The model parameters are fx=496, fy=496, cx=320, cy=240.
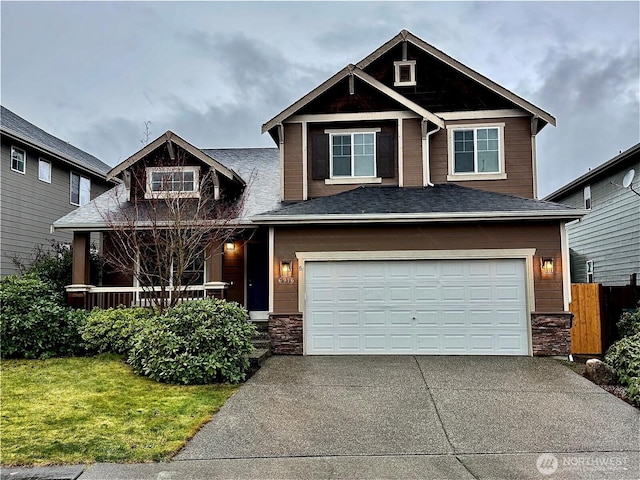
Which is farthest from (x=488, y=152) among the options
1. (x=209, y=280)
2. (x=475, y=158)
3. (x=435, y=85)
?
(x=209, y=280)

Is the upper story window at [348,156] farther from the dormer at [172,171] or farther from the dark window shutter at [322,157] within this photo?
the dormer at [172,171]

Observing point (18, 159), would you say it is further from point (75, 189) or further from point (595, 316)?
point (595, 316)

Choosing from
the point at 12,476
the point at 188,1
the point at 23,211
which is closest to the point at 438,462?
the point at 12,476

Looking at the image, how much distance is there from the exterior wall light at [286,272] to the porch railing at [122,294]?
174 cm

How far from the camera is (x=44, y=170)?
17.0 m

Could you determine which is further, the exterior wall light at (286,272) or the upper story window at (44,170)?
the upper story window at (44,170)

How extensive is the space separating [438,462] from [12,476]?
420 centimetres

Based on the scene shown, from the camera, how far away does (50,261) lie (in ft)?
44.6

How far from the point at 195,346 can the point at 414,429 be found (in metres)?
4.17

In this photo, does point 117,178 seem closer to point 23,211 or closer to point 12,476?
point 23,211

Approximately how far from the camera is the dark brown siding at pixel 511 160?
12781 mm

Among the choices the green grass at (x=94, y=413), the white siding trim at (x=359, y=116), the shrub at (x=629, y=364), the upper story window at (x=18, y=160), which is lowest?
the green grass at (x=94, y=413)

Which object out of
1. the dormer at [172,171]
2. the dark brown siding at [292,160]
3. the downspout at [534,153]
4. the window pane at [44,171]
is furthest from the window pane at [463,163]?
the window pane at [44,171]

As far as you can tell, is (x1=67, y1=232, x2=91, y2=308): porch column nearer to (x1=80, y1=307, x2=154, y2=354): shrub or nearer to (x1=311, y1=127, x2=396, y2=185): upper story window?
(x1=80, y1=307, x2=154, y2=354): shrub
